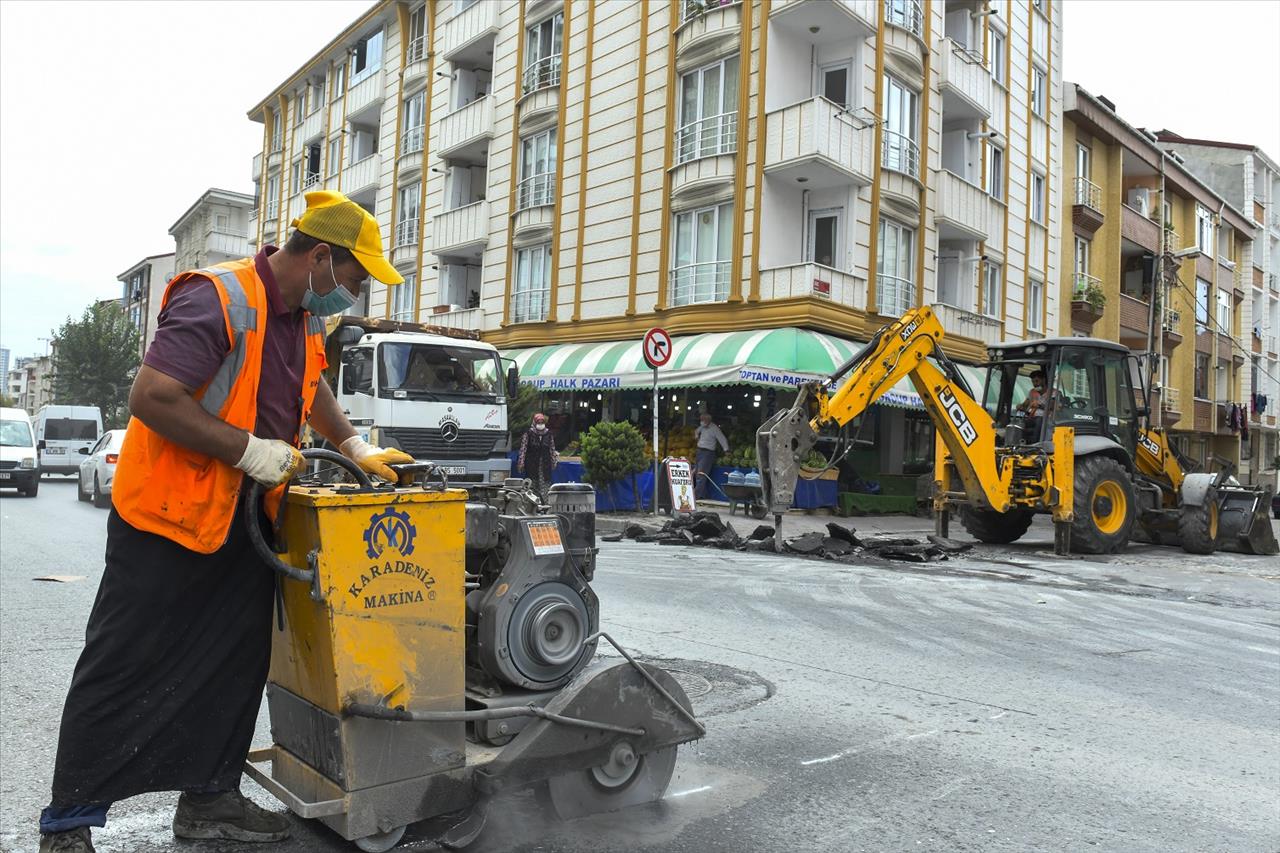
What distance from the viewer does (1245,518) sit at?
14297 mm

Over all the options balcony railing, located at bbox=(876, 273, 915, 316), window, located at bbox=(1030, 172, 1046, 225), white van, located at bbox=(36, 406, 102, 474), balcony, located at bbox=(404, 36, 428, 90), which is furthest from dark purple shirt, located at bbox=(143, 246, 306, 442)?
white van, located at bbox=(36, 406, 102, 474)

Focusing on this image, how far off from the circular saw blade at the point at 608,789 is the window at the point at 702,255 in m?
17.4

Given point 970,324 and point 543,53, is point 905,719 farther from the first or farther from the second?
point 543,53

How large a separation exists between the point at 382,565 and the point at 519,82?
25884 millimetres

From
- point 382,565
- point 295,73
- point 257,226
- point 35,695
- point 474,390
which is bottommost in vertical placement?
point 35,695

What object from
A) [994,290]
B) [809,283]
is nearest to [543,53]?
[809,283]

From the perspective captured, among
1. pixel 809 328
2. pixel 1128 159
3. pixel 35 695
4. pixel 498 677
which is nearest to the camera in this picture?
pixel 498 677

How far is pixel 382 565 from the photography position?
2748 millimetres

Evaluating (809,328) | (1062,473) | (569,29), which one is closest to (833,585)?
(1062,473)

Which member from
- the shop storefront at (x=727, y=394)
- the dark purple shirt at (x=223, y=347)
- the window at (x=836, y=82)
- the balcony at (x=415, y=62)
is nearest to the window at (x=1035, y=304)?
the shop storefront at (x=727, y=394)

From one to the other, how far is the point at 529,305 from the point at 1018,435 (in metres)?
15.0

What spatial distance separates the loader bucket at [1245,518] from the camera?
47.0 feet

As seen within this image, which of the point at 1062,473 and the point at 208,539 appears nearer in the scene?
the point at 208,539

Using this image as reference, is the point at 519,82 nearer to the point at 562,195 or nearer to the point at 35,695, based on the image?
the point at 562,195
